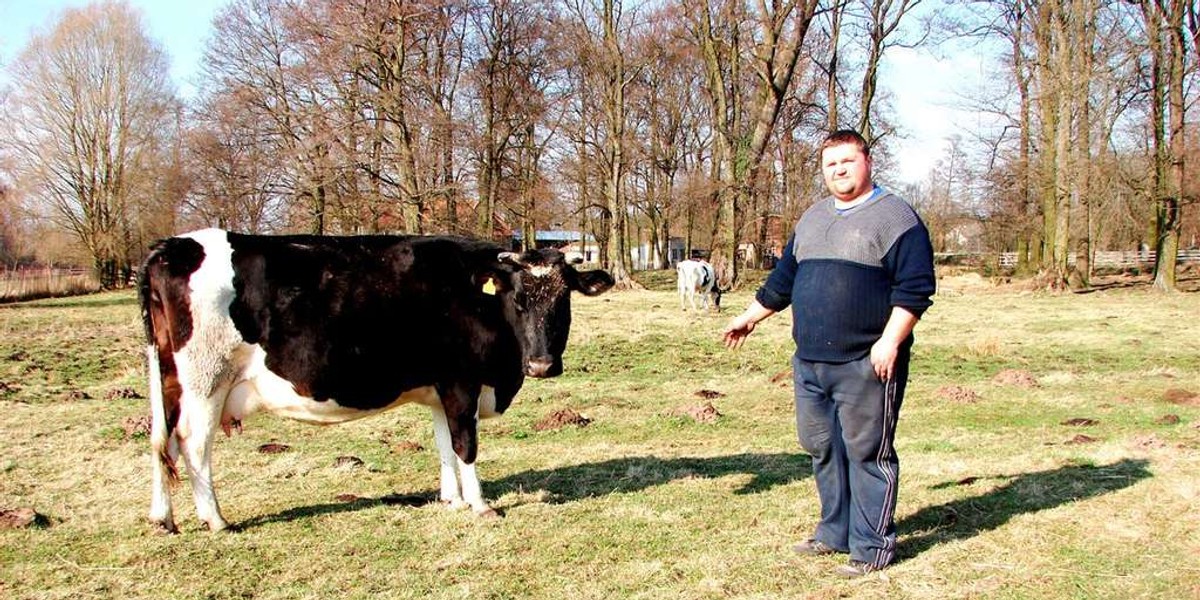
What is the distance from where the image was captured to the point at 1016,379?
38.2 feet

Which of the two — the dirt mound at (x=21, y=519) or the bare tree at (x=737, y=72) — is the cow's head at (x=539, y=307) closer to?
the dirt mound at (x=21, y=519)

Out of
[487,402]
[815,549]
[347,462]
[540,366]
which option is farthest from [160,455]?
[815,549]

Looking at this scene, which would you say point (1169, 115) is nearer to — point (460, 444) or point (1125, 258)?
point (1125, 258)

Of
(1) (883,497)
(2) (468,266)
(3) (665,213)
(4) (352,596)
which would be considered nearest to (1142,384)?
(1) (883,497)

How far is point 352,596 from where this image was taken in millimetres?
4695

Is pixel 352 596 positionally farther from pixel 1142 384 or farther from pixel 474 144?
pixel 474 144

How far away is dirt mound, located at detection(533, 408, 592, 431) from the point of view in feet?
30.6

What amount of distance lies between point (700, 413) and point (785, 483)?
2957 millimetres

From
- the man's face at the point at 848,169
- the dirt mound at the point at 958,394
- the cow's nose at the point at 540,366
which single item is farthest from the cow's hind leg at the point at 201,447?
the dirt mound at the point at 958,394

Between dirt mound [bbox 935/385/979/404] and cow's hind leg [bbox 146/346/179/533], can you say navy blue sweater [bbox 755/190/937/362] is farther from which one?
dirt mound [bbox 935/385/979/404]

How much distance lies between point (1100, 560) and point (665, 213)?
165ft

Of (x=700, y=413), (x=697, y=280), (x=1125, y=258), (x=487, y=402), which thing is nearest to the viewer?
(x=487, y=402)

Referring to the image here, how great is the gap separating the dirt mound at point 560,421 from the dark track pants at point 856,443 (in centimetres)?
456

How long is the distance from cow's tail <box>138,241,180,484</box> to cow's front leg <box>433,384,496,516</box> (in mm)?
1837
